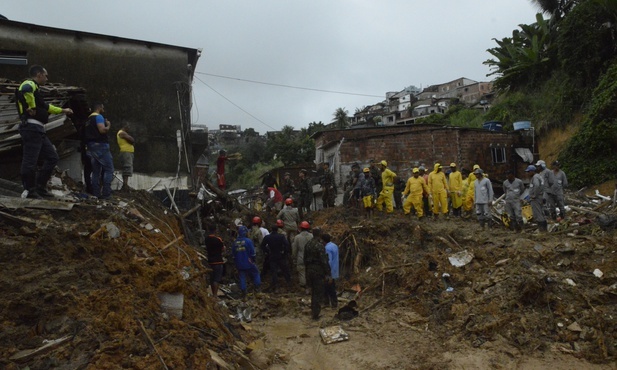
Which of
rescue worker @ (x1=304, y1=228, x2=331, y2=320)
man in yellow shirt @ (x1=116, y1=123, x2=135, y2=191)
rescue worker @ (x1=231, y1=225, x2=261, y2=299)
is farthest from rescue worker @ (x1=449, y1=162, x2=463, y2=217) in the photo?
man in yellow shirt @ (x1=116, y1=123, x2=135, y2=191)

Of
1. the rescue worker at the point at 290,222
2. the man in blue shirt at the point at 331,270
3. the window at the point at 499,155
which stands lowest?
the man in blue shirt at the point at 331,270

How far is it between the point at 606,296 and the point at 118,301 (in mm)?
7203

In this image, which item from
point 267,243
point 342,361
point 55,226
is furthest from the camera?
point 267,243

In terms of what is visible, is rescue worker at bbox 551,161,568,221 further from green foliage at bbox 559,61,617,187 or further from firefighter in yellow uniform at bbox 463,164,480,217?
green foliage at bbox 559,61,617,187

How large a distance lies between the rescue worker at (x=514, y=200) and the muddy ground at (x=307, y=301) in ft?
1.59

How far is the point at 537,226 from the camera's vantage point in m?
11.1

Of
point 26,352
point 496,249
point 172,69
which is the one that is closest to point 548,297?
point 496,249

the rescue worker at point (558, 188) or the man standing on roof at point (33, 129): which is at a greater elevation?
the man standing on roof at point (33, 129)

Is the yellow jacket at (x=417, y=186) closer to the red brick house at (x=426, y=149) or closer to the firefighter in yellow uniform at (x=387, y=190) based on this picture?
the firefighter in yellow uniform at (x=387, y=190)

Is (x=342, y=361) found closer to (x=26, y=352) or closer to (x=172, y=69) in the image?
(x=26, y=352)

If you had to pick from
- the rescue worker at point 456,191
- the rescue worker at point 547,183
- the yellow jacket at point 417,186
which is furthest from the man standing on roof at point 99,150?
the rescue worker at point 547,183

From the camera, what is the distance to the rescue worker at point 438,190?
12.9 m

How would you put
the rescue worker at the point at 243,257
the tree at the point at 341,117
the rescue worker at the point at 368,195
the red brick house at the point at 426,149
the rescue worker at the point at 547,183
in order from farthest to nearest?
the tree at the point at 341,117
the red brick house at the point at 426,149
the rescue worker at the point at 368,195
the rescue worker at the point at 547,183
the rescue worker at the point at 243,257

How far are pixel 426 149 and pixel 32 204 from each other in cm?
1781
